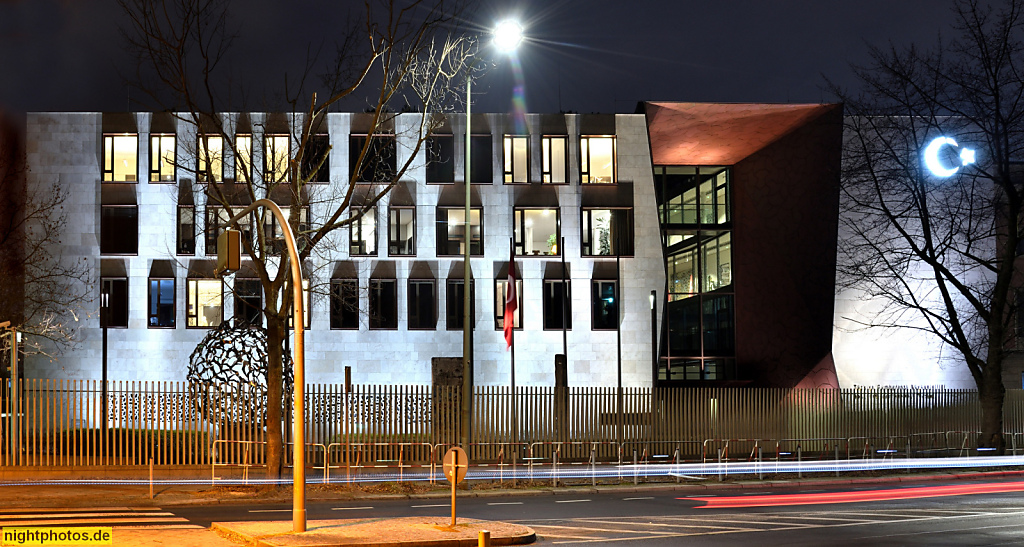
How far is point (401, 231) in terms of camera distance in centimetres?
4575

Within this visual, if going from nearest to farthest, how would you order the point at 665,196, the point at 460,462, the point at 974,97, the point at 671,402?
the point at 460,462
the point at 671,402
the point at 974,97
the point at 665,196

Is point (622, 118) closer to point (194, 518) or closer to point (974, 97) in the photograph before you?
point (974, 97)

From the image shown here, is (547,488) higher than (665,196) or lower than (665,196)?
lower

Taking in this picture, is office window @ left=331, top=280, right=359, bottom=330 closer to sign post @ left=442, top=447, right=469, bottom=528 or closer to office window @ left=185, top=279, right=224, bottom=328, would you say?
office window @ left=185, top=279, right=224, bottom=328

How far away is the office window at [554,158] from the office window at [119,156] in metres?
19.1

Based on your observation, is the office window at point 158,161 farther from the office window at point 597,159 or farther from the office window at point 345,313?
the office window at point 597,159

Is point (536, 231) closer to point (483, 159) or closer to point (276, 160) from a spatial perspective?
point (483, 159)

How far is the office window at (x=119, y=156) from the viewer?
44.7m

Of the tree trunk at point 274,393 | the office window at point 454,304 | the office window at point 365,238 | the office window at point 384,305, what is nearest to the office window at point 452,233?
the office window at point 454,304

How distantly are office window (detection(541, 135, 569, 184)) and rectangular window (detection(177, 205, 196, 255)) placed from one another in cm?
1652

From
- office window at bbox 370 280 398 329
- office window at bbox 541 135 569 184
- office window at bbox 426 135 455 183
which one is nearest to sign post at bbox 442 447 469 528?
office window at bbox 370 280 398 329

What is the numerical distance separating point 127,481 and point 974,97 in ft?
97.8

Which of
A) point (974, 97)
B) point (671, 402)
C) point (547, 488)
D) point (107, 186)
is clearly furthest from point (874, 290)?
point (107, 186)

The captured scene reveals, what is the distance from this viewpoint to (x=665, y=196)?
162 ft
